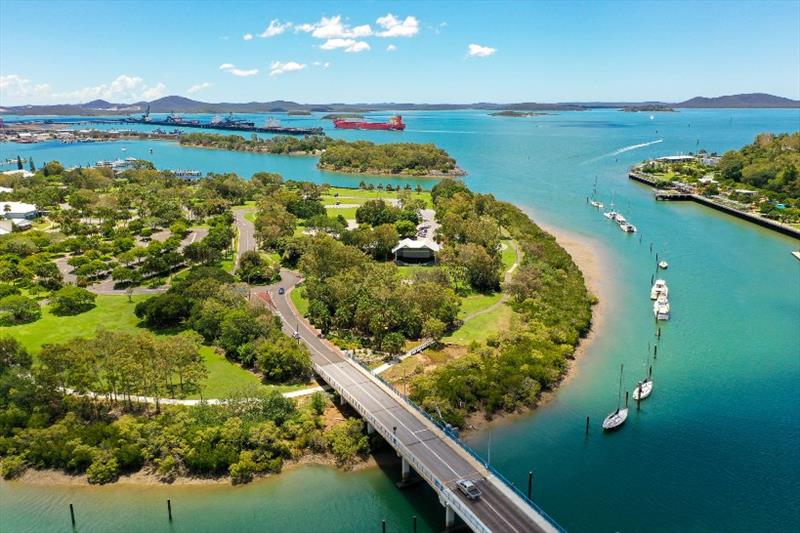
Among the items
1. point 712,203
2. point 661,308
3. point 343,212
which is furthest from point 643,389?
point 712,203

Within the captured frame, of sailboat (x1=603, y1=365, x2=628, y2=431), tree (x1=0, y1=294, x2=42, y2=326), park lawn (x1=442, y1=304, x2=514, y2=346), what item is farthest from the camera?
tree (x1=0, y1=294, x2=42, y2=326)

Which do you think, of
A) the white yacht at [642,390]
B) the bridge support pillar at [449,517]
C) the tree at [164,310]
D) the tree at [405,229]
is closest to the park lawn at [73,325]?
the tree at [164,310]

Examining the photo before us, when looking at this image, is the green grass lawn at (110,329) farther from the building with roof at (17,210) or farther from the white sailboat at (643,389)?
the building with roof at (17,210)

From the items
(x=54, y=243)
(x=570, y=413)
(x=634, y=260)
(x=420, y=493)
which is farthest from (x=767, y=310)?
(x=54, y=243)

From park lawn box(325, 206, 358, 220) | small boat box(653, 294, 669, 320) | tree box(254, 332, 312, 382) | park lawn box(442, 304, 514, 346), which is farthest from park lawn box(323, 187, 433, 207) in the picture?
tree box(254, 332, 312, 382)

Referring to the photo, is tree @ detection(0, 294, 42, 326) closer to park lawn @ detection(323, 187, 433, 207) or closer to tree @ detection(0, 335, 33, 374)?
tree @ detection(0, 335, 33, 374)

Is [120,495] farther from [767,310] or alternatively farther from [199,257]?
[767,310]
